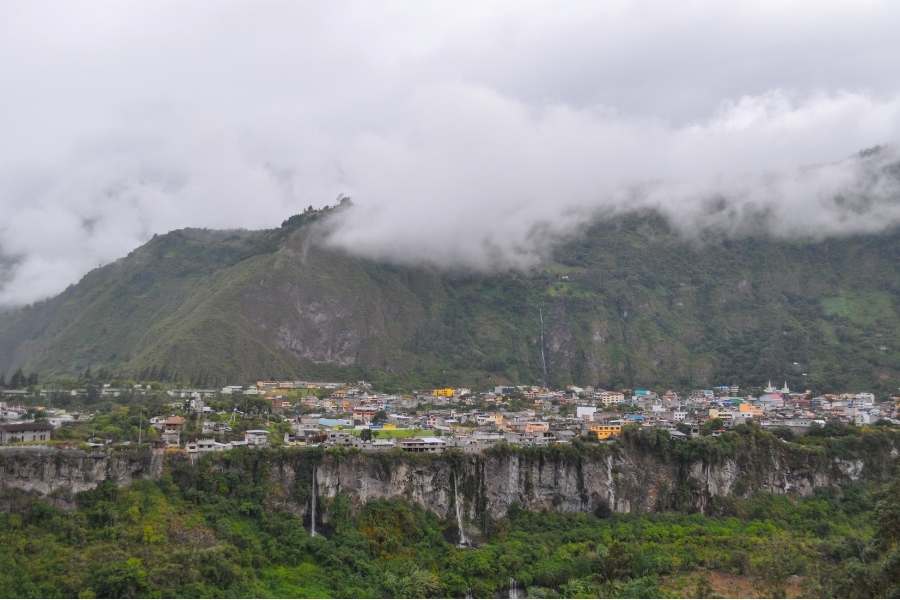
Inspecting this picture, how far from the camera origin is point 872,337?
10744cm

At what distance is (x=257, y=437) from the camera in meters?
51.2

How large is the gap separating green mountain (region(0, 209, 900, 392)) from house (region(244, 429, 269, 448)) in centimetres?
3976

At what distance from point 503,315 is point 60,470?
301 feet

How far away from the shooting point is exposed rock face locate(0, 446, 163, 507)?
39469 millimetres

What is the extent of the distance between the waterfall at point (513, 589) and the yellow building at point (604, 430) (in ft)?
62.4

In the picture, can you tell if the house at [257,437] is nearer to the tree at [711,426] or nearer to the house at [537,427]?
the house at [537,427]

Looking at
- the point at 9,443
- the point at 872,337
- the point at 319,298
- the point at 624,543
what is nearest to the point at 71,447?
the point at 9,443

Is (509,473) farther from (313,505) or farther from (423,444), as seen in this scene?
(313,505)

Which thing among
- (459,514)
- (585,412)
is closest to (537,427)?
(585,412)

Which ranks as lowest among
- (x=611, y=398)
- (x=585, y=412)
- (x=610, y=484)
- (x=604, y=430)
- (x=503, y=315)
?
(x=610, y=484)

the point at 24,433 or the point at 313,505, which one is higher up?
the point at 24,433

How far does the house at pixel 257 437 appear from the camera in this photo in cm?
4981

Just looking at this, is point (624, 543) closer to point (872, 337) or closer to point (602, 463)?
point (602, 463)

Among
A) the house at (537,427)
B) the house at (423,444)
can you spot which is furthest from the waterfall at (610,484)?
the house at (423,444)
